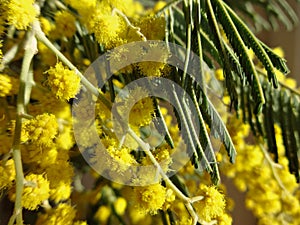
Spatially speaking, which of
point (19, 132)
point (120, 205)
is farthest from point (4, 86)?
point (120, 205)

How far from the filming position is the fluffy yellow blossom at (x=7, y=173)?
395 mm

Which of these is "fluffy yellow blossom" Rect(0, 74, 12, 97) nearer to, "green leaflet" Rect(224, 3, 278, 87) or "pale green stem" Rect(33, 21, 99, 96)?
"pale green stem" Rect(33, 21, 99, 96)

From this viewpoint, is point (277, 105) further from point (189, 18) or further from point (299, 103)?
point (189, 18)

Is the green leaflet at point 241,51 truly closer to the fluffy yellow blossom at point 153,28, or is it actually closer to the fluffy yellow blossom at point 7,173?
the fluffy yellow blossom at point 153,28

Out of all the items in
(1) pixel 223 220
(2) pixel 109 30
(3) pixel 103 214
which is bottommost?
(3) pixel 103 214

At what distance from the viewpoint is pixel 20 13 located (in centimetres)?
39

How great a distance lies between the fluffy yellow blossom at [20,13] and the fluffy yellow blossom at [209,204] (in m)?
0.20

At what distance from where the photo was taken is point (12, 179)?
1.33 ft

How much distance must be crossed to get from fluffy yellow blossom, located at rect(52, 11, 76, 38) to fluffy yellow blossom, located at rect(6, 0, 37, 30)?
0.11m

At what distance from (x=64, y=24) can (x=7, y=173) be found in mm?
176

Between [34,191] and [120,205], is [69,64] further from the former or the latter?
[120,205]

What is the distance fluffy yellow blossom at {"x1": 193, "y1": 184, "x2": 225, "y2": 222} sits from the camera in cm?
40

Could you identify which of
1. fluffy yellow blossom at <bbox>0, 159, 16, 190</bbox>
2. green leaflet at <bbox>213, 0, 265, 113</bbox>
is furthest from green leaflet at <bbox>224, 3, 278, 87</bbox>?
fluffy yellow blossom at <bbox>0, 159, 16, 190</bbox>

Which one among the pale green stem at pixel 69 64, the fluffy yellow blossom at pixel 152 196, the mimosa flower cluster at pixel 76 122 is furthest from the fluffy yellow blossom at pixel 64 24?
the fluffy yellow blossom at pixel 152 196
